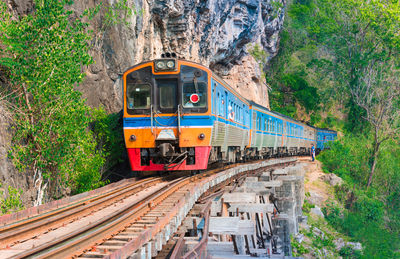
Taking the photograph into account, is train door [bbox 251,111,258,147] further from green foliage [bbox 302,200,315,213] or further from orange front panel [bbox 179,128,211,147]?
green foliage [bbox 302,200,315,213]

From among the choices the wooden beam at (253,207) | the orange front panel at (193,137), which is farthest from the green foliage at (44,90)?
the wooden beam at (253,207)

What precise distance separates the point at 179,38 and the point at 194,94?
992cm

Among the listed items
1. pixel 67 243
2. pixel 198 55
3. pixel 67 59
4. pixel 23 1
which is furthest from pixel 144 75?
pixel 198 55

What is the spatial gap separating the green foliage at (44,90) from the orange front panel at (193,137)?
246 cm

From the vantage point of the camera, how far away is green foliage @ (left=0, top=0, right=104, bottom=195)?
8.52m

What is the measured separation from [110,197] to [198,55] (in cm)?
1607

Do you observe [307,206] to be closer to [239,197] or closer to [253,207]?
[253,207]

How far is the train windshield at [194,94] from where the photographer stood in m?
10.4

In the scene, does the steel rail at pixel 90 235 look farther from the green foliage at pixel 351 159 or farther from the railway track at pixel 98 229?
the green foliage at pixel 351 159

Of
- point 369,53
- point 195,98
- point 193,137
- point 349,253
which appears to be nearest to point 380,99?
point 369,53

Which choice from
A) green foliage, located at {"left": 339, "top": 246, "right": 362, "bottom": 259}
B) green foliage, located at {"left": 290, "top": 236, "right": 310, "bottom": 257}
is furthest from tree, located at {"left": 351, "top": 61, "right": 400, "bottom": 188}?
green foliage, located at {"left": 290, "top": 236, "right": 310, "bottom": 257}

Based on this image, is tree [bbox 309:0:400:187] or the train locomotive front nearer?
the train locomotive front

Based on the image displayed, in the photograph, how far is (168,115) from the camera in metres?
10.4

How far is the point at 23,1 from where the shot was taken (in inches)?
392
